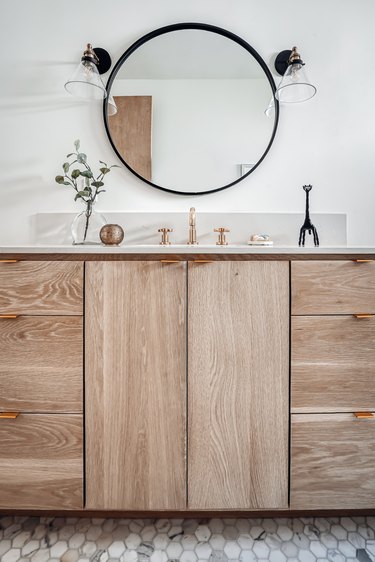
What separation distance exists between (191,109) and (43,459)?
1519mm

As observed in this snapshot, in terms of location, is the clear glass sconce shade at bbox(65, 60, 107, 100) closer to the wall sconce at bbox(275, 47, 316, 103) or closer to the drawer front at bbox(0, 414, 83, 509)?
the wall sconce at bbox(275, 47, 316, 103)

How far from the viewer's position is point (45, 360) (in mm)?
966

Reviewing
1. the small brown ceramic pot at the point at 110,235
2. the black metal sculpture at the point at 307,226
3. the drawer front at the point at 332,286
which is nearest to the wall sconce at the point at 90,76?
the small brown ceramic pot at the point at 110,235

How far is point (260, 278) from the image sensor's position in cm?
96

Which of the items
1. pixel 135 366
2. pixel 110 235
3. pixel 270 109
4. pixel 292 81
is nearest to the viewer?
pixel 135 366

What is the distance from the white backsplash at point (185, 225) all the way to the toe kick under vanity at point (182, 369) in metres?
0.51

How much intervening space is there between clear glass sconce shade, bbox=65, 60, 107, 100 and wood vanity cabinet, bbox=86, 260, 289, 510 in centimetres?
92

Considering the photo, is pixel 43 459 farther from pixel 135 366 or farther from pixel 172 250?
pixel 172 250

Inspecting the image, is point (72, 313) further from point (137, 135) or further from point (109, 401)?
point (137, 135)

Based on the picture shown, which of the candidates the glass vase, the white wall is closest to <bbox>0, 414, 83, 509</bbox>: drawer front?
the glass vase

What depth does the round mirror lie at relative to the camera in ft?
4.69

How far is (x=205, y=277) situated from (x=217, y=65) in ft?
3.62

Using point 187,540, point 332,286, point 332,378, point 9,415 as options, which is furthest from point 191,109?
point 187,540

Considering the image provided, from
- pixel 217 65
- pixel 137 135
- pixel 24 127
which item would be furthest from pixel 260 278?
pixel 24 127
